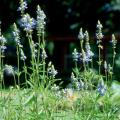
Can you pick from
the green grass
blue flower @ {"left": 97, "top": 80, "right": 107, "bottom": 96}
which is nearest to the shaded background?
the green grass

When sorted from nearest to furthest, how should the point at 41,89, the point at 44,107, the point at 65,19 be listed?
the point at 41,89
the point at 44,107
the point at 65,19

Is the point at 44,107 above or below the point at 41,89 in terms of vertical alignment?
below

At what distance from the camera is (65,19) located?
17.9m

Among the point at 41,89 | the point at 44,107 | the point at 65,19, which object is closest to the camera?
the point at 41,89

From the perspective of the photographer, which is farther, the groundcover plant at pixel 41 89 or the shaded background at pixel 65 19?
the shaded background at pixel 65 19

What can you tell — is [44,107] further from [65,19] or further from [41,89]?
[65,19]

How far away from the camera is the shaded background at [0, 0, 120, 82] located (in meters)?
16.6

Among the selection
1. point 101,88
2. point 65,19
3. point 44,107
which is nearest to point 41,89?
point 44,107

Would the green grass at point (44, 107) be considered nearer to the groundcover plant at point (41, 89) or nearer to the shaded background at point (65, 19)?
the groundcover plant at point (41, 89)

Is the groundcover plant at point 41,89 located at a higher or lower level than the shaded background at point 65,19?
lower

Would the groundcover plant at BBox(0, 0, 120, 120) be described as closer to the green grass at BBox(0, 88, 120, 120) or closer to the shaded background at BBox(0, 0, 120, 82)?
the green grass at BBox(0, 88, 120, 120)

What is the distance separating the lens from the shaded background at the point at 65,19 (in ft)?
54.6

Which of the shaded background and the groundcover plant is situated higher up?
the shaded background

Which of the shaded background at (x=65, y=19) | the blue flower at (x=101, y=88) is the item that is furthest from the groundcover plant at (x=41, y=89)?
the shaded background at (x=65, y=19)
